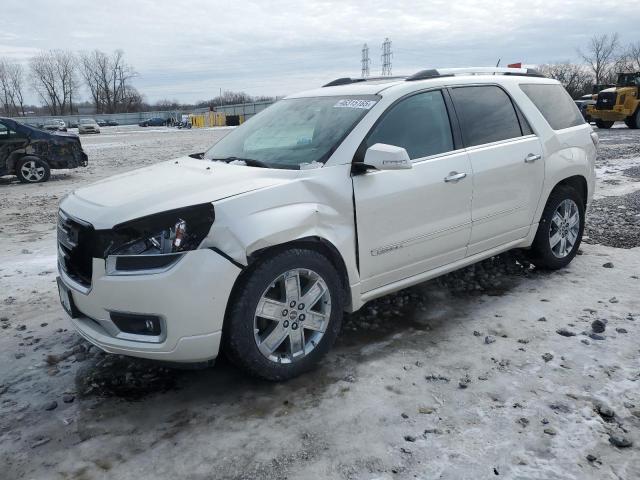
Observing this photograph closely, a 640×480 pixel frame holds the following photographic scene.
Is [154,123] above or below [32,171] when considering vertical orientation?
above

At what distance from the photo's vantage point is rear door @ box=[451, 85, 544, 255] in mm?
4195

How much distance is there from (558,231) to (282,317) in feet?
10.4

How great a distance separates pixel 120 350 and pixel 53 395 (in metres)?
0.71

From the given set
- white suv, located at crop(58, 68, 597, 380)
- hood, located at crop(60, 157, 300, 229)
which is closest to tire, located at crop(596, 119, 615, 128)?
white suv, located at crop(58, 68, 597, 380)

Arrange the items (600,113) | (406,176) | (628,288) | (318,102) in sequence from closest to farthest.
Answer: (406,176) < (318,102) < (628,288) < (600,113)

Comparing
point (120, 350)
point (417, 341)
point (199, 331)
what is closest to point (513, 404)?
point (417, 341)

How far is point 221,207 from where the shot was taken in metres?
2.97

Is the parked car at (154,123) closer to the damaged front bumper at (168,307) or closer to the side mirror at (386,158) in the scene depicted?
the side mirror at (386,158)

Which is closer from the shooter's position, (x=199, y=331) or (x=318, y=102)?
(x=199, y=331)

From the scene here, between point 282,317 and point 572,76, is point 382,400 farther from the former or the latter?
point 572,76

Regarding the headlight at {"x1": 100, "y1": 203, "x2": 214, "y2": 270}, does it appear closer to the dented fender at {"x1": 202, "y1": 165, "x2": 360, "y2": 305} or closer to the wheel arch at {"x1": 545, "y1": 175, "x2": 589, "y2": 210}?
the dented fender at {"x1": 202, "y1": 165, "x2": 360, "y2": 305}

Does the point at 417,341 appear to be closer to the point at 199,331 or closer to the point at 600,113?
the point at 199,331

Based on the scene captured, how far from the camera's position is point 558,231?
16.7 ft

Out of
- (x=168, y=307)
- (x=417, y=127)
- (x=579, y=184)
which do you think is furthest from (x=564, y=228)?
(x=168, y=307)
